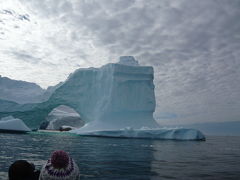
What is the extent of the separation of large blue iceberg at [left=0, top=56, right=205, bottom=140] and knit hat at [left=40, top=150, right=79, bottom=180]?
105ft

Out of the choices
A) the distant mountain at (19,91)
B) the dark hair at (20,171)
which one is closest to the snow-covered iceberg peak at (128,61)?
the distant mountain at (19,91)

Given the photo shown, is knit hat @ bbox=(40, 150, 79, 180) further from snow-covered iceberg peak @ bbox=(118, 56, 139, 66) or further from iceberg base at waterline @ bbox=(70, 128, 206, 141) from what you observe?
snow-covered iceberg peak @ bbox=(118, 56, 139, 66)

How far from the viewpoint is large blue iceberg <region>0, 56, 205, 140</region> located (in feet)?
123

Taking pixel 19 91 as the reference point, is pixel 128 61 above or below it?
above

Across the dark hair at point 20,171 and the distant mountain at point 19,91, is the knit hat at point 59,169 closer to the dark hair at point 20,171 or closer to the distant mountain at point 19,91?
the dark hair at point 20,171

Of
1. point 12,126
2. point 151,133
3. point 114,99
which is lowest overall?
point 151,133

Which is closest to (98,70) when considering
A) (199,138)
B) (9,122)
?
(9,122)

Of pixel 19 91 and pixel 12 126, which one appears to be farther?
pixel 19 91

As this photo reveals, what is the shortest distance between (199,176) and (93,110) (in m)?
35.4

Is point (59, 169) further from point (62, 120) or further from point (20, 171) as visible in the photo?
point (62, 120)

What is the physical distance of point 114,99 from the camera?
132 ft

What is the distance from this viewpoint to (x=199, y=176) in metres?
8.24

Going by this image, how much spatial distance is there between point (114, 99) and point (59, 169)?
124 ft

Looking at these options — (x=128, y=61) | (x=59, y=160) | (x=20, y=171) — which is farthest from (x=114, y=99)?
(x=59, y=160)
